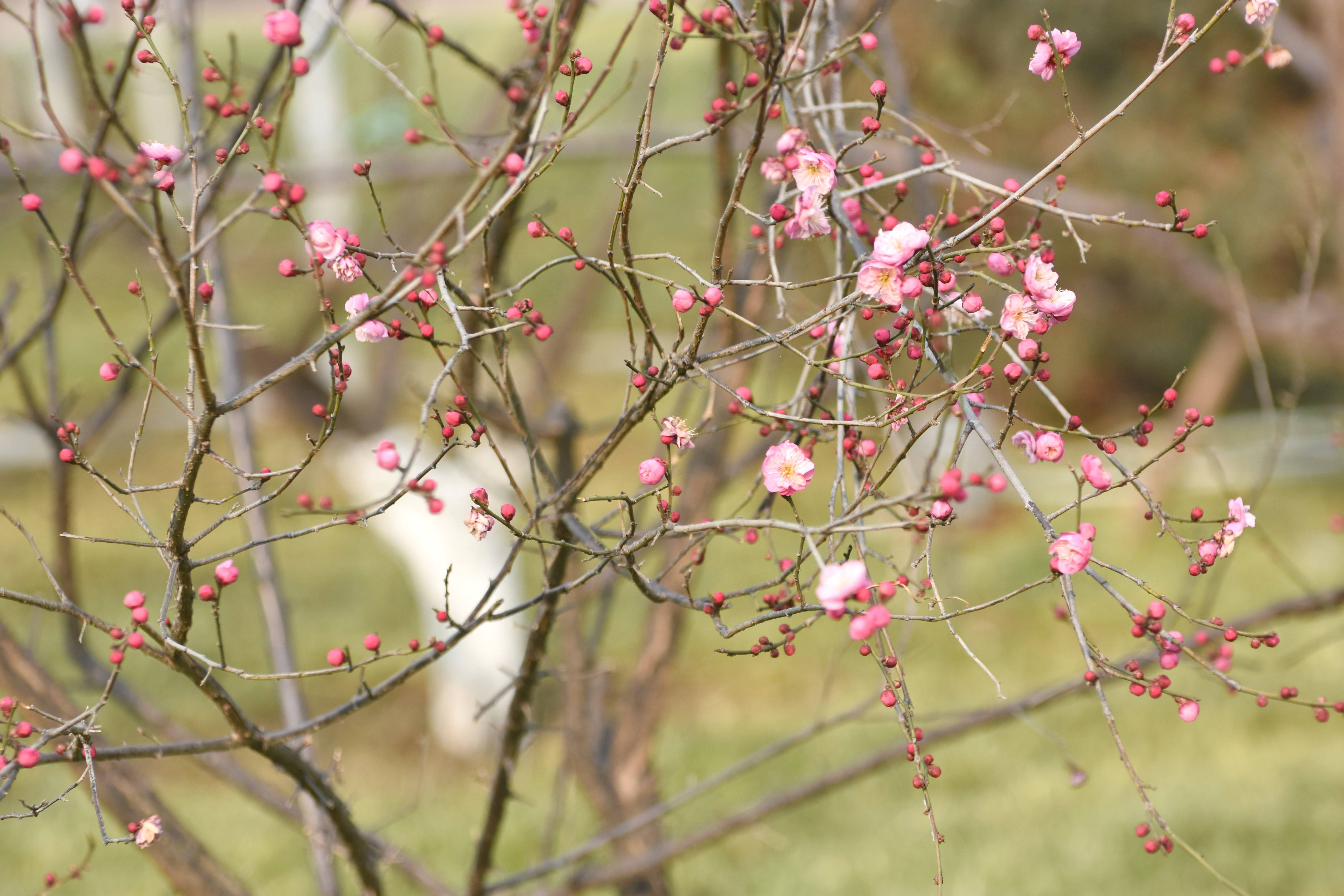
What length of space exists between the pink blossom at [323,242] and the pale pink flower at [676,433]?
0.35m

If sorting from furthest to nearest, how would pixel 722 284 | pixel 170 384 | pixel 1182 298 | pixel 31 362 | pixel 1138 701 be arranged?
pixel 170 384 < pixel 31 362 < pixel 1182 298 < pixel 1138 701 < pixel 722 284

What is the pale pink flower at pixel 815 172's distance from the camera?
1.04 meters

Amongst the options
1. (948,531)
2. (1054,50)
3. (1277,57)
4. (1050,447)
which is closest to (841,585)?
(1050,447)

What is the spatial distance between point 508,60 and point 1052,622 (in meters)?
4.11

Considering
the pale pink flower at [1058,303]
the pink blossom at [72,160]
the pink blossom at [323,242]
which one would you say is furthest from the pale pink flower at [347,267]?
the pale pink flower at [1058,303]

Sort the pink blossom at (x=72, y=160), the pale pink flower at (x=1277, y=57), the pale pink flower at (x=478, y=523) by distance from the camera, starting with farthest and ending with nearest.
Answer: the pale pink flower at (x=1277, y=57)
the pale pink flower at (x=478, y=523)
the pink blossom at (x=72, y=160)

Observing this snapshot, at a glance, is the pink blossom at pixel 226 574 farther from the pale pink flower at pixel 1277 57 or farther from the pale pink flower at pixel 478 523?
the pale pink flower at pixel 1277 57

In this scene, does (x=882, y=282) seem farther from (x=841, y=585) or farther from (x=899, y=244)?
(x=841, y=585)

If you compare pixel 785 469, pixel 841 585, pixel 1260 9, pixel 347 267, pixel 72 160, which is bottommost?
pixel 841 585

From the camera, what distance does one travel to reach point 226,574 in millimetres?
1081

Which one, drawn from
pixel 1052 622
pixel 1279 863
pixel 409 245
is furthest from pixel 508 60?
pixel 1052 622

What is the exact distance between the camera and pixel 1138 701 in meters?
4.76

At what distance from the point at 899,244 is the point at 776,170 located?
21cm

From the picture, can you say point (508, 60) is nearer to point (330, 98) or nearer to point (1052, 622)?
point (330, 98)
